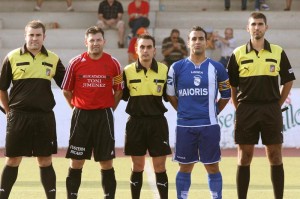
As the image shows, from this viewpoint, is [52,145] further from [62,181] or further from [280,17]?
[280,17]

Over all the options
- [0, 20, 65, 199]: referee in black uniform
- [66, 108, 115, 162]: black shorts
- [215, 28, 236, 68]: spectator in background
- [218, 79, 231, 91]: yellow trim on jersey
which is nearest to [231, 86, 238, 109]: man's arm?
[218, 79, 231, 91]: yellow trim on jersey

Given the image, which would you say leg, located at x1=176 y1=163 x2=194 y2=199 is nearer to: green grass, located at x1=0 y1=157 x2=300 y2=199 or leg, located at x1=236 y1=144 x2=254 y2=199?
leg, located at x1=236 y1=144 x2=254 y2=199

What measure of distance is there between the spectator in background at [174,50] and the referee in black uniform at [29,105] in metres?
9.53

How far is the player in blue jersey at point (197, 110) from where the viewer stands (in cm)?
927

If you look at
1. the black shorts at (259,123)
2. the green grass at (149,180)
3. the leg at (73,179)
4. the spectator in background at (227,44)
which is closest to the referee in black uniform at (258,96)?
the black shorts at (259,123)

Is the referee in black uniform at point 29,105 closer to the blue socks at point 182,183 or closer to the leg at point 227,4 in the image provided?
the blue socks at point 182,183

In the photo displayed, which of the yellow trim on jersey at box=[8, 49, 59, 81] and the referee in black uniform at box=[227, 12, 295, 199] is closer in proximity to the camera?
the yellow trim on jersey at box=[8, 49, 59, 81]

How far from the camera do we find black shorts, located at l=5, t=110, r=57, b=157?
30.5 ft

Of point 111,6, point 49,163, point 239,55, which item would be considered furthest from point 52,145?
point 111,6

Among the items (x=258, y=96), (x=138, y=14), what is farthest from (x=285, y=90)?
(x=138, y=14)

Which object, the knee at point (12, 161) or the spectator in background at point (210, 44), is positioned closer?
the knee at point (12, 161)

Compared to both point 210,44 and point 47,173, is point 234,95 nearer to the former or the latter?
point 47,173

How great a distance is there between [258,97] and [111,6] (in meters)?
11.4

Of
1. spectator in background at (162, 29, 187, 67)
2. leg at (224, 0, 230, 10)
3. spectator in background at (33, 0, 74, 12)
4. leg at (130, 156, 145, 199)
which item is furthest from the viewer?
spectator in background at (33, 0, 74, 12)
